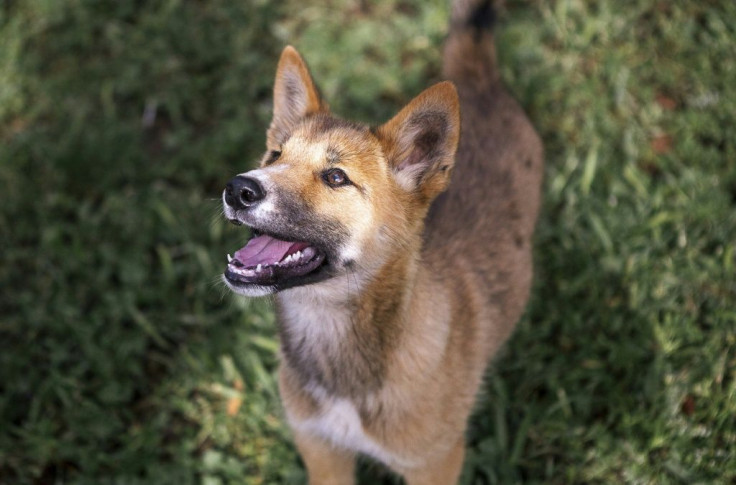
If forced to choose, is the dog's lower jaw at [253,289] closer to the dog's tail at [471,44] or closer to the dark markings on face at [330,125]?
the dark markings on face at [330,125]

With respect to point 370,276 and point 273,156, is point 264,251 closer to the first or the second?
point 370,276

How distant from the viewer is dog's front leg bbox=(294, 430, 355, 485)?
3414 millimetres

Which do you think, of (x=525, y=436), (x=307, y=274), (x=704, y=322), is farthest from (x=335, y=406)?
(x=704, y=322)

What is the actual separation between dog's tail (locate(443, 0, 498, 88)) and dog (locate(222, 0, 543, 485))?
0.87m

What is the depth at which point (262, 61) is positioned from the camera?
580 centimetres

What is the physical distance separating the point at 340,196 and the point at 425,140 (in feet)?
1.46

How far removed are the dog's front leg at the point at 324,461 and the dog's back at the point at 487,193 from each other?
3.04 feet

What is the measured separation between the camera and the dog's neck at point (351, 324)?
9.86ft

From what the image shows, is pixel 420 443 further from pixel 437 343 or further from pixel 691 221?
pixel 691 221

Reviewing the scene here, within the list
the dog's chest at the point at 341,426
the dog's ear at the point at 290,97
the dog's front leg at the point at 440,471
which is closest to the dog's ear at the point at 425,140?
the dog's ear at the point at 290,97

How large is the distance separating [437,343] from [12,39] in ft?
14.9

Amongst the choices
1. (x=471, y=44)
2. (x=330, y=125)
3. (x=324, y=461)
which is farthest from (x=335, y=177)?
(x=471, y=44)

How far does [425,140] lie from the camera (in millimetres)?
3076

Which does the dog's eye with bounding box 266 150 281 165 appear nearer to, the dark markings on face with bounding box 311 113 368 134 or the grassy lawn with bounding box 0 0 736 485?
the dark markings on face with bounding box 311 113 368 134
